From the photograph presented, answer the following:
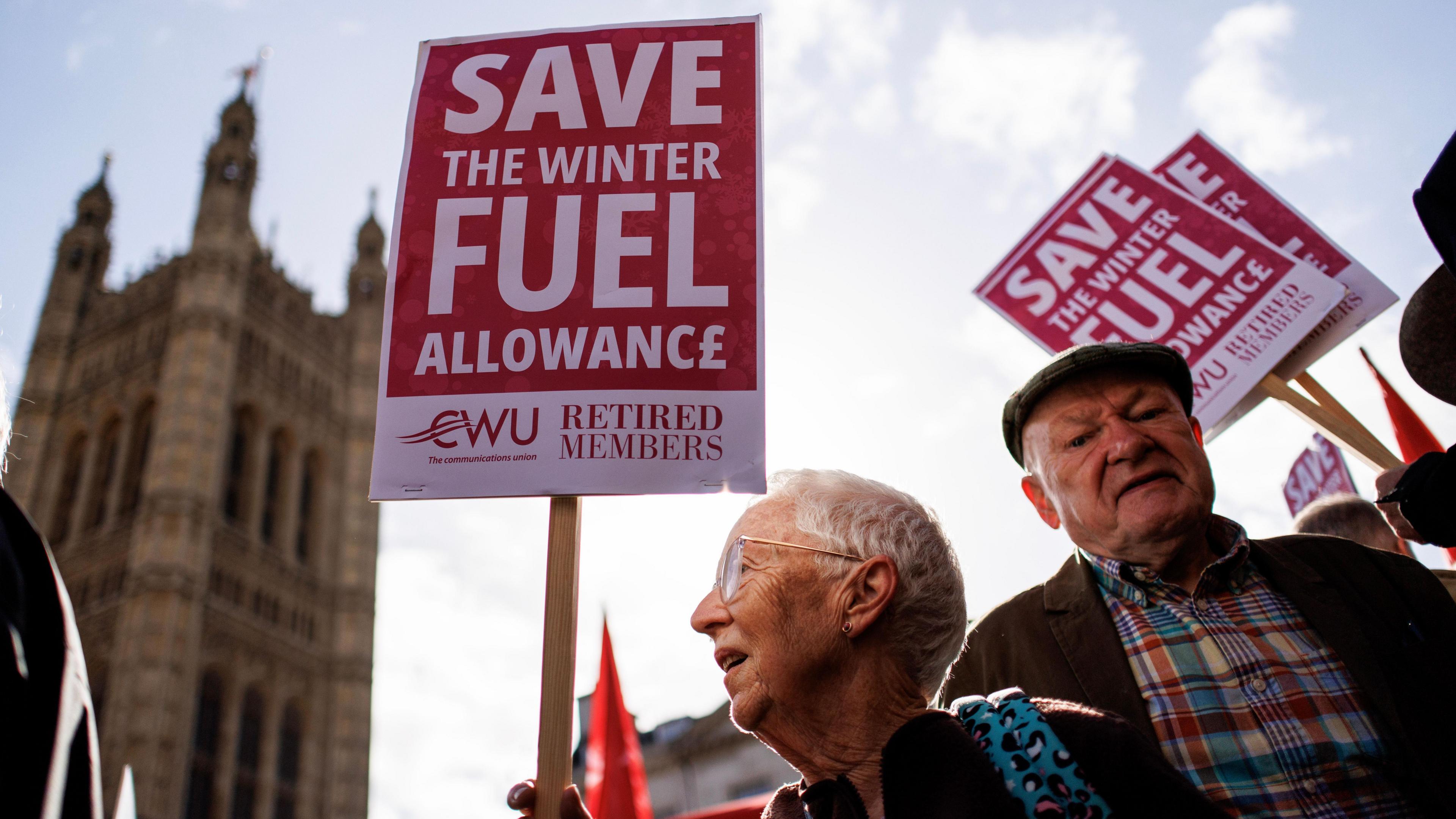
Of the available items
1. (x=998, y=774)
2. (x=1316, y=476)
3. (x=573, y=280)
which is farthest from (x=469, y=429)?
(x=1316, y=476)

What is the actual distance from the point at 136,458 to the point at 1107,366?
→ 34.9 meters

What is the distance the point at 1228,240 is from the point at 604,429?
2158mm

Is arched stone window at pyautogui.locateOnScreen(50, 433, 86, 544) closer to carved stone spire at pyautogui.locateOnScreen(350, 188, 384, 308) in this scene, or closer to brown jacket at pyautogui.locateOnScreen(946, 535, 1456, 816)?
carved stone spire at pyautogui.locateOnScreen(350, 188, 384, 308)

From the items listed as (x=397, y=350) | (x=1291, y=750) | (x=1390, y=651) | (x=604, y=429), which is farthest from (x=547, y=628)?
(x=1390, y=651)

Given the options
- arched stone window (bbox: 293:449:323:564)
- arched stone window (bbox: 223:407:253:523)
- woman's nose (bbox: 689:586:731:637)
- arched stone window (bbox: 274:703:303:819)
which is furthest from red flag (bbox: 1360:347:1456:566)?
arched stone window (bbox: 293:449:323:564)

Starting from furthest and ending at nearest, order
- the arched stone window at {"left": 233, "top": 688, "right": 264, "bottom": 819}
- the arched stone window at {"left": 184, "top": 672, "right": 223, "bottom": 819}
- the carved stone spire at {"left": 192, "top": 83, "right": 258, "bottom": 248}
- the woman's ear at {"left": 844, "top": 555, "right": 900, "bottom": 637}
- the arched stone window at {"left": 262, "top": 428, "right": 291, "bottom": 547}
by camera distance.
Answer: the arched stone window at {"left": 262, "top": 428, "right": 291, "bottom": 547}, the carved stone spire at {"left": 192, "top": 83, "right": 258, "bottom": 248}, the arched stone window at {"left": 233, "top": 688, "right": 264, "bottom": 819}, the arched stone window at {"left": 184, "top": 672, "right": 223, "bottom": 819}, the woman's ear at {"left": 844, "top": 555, "right": 900, "bottom": 637}

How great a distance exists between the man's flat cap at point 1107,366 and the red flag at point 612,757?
9.55 feet

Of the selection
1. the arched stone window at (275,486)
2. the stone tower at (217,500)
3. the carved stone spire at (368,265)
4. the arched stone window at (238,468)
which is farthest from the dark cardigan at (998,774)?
the carved stone spire at (368,265)

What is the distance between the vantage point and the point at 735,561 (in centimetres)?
155

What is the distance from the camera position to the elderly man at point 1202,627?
1.58m

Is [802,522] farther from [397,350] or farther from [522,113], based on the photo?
[522,113]

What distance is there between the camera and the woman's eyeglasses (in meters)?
1.51

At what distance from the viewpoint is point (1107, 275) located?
328 cm

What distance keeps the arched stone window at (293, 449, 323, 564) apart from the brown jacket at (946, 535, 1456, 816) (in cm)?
3433
